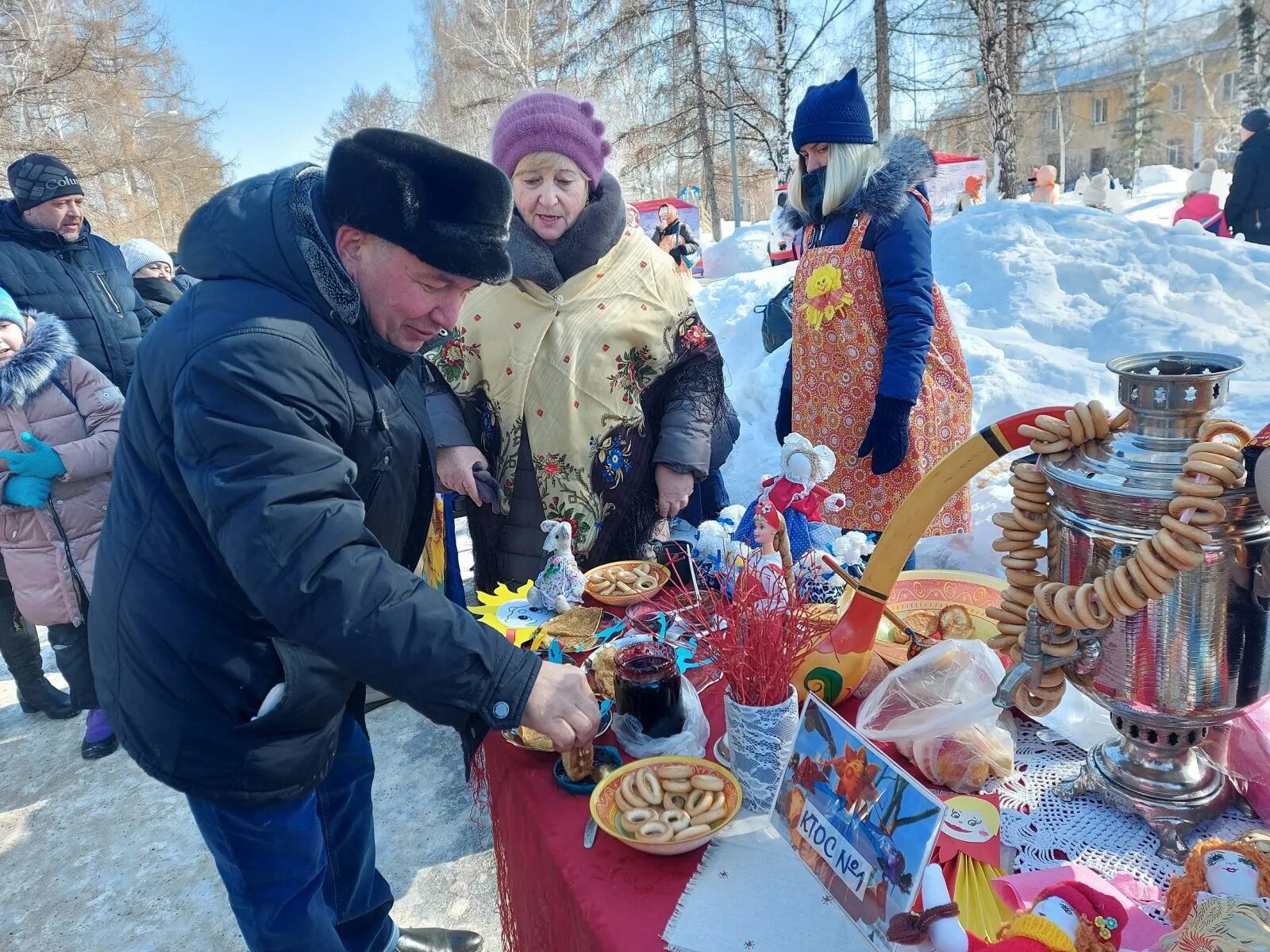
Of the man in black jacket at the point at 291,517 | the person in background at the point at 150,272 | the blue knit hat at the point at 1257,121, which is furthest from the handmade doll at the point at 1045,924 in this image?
the blue knit hat at the point at 1257,121

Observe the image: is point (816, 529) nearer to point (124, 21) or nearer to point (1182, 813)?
point (1182, 813)

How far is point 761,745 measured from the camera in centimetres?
106

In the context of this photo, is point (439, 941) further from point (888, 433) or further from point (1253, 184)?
point (1253, 184)

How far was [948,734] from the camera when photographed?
105 cm

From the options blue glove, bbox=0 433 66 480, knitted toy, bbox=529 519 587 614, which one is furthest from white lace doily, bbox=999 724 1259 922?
blue glove, bbox=0 433 66 480

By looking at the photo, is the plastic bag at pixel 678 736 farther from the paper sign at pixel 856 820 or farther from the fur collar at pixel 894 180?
the fur collar at pixel 894 180

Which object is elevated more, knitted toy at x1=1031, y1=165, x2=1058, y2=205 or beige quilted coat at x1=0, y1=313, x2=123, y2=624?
knitted toy at x1=1031, y1=165, x2=1058, y2=205

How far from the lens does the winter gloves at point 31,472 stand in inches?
105

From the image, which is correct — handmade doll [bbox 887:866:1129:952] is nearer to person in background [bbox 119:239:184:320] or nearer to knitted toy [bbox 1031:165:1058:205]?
person in background [bbox 119:239:184:320]

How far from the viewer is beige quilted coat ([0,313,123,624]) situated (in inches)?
107

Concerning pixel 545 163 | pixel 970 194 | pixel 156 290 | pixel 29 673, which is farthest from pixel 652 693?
pixel 970 194

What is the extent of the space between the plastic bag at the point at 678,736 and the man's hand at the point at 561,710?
8 cm

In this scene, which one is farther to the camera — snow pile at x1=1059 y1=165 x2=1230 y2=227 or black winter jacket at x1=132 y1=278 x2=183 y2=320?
snow pile at x1=1059 y1=165 x2=1230 y2=227

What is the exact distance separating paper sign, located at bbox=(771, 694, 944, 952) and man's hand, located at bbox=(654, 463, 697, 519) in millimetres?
1243
